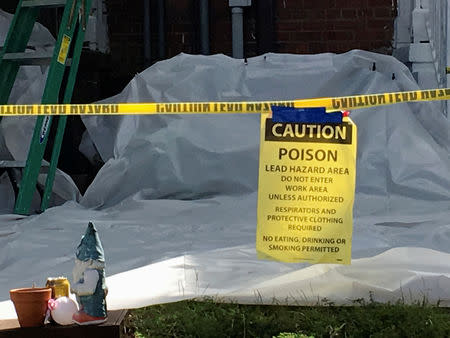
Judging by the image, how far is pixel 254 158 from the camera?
5.61 m

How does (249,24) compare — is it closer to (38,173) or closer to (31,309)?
(38,173)

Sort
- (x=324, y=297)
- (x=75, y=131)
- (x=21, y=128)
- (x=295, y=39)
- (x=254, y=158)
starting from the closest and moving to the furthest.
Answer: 1. (x=324, y=297)
2. (x=254, y=158)
3. (x=21, y=128)
4. (x=75, y=131)
5. (x=295, y=39)

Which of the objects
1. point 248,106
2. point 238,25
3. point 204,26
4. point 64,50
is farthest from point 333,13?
point 248,106

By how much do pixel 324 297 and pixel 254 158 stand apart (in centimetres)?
251

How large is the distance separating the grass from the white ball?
10.3 inches

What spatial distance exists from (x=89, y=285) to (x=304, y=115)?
1019 millimetres

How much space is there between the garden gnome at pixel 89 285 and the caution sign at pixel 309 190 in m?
0.64

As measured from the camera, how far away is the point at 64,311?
9.48 feet

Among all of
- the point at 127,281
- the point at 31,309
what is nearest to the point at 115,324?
the point at 31,309

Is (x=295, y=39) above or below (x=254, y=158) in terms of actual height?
above

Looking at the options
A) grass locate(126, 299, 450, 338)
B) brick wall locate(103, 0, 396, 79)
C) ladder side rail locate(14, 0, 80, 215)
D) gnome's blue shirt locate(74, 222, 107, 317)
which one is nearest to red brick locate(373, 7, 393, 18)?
brick wall locate(103, 0, 396, 79)

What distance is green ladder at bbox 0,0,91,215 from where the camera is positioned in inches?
221

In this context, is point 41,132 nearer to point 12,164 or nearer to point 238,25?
point 12,164

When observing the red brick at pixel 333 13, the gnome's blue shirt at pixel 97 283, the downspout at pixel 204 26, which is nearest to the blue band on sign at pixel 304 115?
the gnome's blue shirt at pixel 97 283
